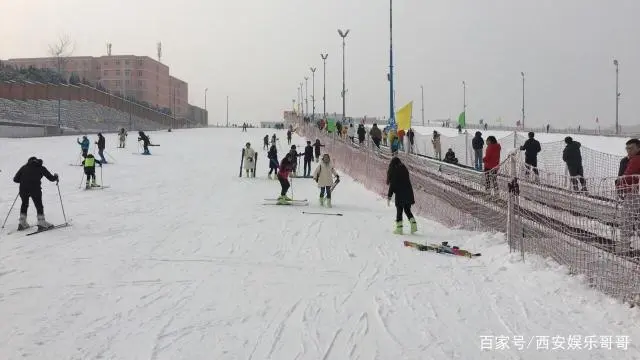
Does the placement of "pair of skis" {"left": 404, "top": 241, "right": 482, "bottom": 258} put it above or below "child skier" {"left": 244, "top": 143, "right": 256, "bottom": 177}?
below

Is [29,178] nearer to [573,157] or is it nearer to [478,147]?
[573,157]

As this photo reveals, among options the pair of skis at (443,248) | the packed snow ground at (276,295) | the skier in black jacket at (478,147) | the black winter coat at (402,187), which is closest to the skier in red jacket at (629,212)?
the packed snow ground at (276,295)

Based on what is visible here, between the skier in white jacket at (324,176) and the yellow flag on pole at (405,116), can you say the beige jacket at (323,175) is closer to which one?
the skier in white jacket at (324,176)

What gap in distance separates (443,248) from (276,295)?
3834mm

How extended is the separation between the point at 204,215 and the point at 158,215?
3.70 feet

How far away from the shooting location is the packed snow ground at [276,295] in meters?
5.36

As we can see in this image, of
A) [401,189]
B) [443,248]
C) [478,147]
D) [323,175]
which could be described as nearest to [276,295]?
[443,248]

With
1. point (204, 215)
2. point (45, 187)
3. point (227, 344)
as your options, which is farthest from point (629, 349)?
point (45, 187)

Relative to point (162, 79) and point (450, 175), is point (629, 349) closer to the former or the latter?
point (450, 175)

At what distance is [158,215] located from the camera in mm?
13344

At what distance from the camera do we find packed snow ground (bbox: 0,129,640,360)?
5355 mm

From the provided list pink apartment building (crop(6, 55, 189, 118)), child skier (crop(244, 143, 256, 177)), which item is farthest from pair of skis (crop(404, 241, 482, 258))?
pink apartment building (crop(6, 55, 189, 118))

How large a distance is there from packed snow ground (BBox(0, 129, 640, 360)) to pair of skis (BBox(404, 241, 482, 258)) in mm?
210

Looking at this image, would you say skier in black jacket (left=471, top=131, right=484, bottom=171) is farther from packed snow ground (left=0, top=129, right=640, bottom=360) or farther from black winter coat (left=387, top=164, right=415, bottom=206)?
black winter coat (left=387, top=164, right=415, bottom=206)
